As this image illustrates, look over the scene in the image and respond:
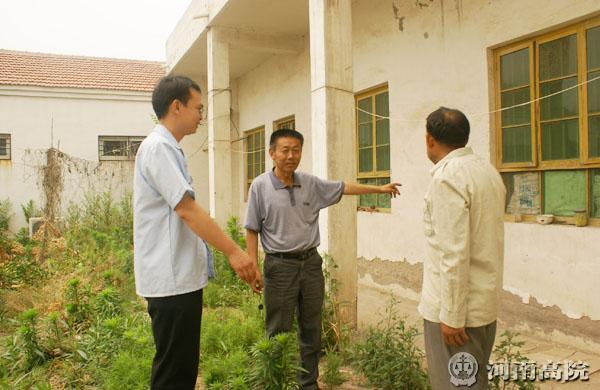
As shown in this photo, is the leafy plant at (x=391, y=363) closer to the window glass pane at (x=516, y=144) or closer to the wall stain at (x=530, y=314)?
the wall stain at (x=530, y=314)

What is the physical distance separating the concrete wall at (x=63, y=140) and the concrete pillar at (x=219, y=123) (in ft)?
16.1

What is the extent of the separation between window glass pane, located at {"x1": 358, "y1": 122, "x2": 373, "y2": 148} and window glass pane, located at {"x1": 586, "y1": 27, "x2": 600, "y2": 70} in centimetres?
331

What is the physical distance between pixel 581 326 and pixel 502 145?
1932 millimetres

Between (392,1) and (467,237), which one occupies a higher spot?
(392,1)

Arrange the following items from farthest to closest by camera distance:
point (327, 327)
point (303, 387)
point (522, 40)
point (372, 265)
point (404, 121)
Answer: point (372, 265) < point (404, 121) < point (522, 40) < point (327, 327) < point (303, 387)

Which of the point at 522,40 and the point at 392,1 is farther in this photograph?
the point at 392,1

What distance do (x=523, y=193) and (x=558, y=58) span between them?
1.34 meters

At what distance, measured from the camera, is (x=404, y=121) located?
21.1 ft

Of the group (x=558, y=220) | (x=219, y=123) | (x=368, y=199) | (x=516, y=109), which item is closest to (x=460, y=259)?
(x=558, y=220)

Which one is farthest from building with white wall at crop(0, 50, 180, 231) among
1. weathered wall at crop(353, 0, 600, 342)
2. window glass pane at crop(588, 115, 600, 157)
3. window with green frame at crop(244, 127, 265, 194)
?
window glass pane at crop(588, 115, 600, 157)

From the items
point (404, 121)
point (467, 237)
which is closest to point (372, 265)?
point (404, 121)

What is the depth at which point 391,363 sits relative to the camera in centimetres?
333

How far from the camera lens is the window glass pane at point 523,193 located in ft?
16.0

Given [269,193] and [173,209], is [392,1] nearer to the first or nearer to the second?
[269,193]
